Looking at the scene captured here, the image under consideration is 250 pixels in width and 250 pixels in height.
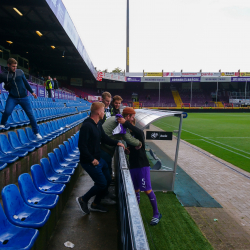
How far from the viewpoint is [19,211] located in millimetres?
2229

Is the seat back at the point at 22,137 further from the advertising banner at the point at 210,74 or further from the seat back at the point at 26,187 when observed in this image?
→ the advertising banner at the point at 210,74

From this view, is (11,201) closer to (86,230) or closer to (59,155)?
(86,230)

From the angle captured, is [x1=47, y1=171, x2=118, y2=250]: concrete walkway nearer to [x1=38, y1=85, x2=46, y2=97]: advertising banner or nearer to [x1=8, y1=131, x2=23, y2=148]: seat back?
[x1=8, y1=131, x2=23, y2=148]: seat back

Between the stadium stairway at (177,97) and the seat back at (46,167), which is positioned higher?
the stadium stairway at (177,97)

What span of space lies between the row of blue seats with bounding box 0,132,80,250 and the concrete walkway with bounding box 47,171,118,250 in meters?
0.37

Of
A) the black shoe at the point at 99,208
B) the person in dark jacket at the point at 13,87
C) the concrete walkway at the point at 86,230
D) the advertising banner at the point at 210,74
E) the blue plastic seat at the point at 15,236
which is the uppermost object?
the advertising banner at the point at 210,74

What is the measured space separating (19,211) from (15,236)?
1.22 ft

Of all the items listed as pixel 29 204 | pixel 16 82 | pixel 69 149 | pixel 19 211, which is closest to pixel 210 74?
pixel 69 149

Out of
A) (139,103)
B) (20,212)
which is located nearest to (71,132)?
(20,212)

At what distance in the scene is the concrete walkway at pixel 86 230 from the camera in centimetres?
234

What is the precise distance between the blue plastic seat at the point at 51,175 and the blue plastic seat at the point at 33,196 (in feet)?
1.42

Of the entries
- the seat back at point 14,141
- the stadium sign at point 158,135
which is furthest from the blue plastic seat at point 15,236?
the stadium sign at point 158,135

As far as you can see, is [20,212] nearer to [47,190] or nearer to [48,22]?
[47,190]

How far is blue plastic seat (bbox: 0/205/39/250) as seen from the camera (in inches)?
69.5
